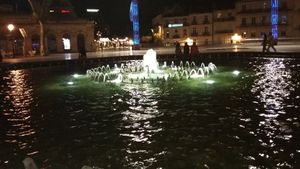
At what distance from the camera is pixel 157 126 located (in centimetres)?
1203

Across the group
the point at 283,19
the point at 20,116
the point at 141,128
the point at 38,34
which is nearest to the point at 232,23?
the point at 283,19

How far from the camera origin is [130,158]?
9.20m

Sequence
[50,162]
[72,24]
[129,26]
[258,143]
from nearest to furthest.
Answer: [50,162], [258,143], [72,24], [129,26]

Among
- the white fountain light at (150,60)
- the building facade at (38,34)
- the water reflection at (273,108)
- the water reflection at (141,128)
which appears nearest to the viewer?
the water reflection at (141,128)

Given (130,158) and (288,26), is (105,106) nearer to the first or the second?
(130,158)

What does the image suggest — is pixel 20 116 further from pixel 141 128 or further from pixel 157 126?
pixel 157 126

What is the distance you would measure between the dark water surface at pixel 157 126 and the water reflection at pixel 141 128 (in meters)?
0.03

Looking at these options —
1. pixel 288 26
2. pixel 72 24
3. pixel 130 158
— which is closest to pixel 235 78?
pixel 130 158

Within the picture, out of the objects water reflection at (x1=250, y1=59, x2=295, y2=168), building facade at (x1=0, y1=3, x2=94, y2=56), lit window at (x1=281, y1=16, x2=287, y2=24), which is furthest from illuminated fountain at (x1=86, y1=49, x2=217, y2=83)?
lit window at (x1=281, y1=16, x2=287, y2=24)

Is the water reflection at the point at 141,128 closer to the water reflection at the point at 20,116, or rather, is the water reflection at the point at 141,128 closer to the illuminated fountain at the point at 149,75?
the water reflection at the point at 20,116

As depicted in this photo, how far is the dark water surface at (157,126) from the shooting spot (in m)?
9.03

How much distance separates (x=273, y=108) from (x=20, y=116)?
1035 centimetres

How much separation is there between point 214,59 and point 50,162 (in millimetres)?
30748

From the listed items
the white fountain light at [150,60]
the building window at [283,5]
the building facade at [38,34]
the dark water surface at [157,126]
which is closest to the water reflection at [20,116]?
the dark water surface at [157,126]
